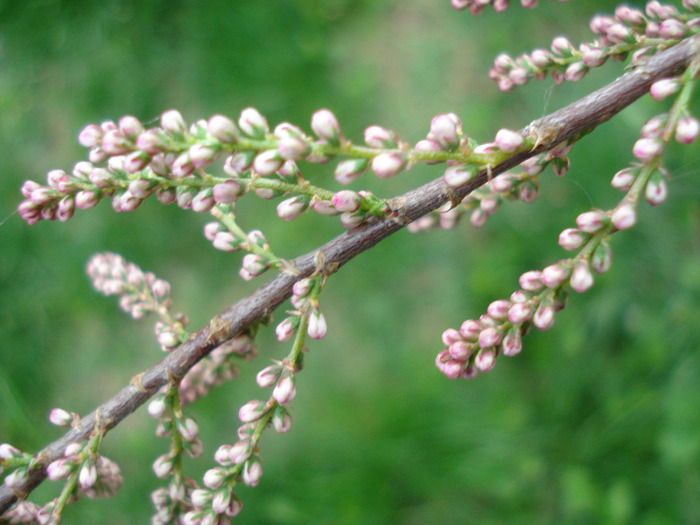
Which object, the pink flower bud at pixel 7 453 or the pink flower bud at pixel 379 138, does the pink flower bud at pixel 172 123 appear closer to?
the pink flower bud at pixel 379 138

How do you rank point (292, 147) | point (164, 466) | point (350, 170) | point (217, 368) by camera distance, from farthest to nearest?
point (217, 368), point (164, 466), point (350, 170), point (292, 147)

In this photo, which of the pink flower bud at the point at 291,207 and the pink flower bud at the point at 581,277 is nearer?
the pink flower bud at the point at 581,277

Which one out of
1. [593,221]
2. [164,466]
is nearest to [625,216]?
[593,221]

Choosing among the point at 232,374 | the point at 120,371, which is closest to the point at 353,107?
the point at 120,371

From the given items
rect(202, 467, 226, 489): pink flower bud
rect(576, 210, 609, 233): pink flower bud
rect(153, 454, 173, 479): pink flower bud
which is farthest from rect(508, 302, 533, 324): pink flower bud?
rect(153, 454, 173, 479): pink flower bud

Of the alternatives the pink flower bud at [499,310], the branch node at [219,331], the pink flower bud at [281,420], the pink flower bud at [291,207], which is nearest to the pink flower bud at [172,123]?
the pink flower bud at [291,207]

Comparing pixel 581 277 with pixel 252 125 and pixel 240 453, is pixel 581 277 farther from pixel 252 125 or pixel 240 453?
pixel 240 453

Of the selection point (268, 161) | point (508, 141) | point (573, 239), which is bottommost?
point (573, 239)
